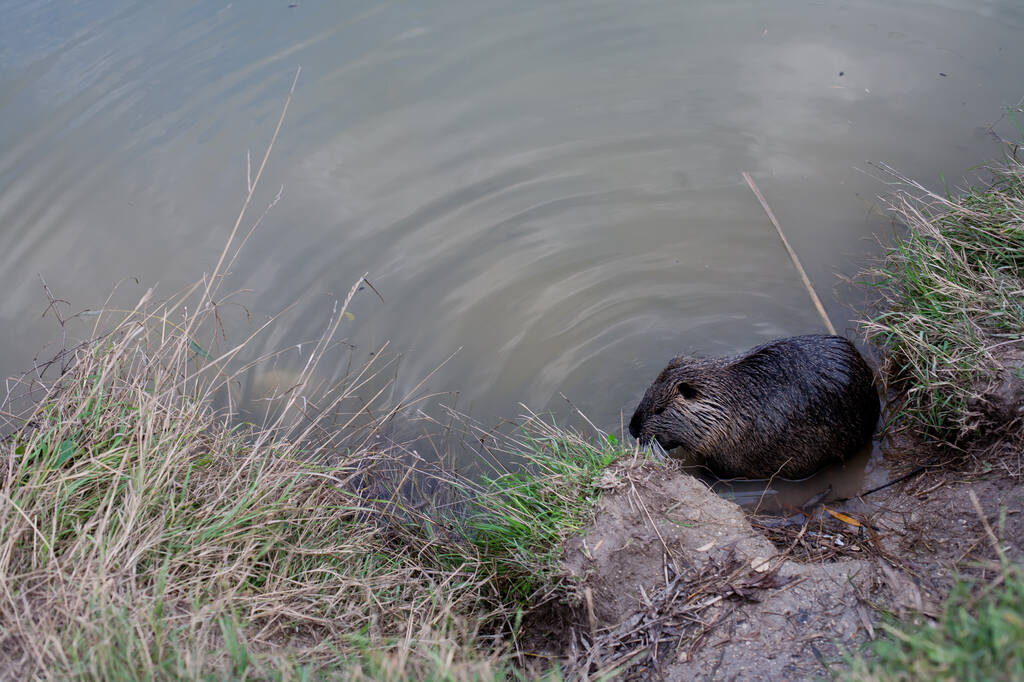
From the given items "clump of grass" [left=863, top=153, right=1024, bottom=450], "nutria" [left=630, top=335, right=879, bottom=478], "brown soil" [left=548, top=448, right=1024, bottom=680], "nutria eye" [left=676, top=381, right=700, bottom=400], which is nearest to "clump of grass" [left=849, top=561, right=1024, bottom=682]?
"brown soil" [left=548, top=448, right=1024, bottom=680]

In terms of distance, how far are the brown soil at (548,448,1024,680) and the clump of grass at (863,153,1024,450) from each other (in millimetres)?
310

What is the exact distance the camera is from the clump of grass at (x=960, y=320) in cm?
305

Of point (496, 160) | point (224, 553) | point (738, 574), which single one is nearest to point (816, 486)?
point (738, 574)

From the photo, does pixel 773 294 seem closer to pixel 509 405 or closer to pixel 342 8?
pixel 509 405

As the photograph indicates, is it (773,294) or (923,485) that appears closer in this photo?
(923,485)

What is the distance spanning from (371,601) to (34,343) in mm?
3145

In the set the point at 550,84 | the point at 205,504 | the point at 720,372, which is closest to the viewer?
the point at 205,504

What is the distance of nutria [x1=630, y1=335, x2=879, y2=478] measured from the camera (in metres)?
3.51

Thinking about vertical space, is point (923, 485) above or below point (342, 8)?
below

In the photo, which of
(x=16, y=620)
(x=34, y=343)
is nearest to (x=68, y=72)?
(x=34, y=343)

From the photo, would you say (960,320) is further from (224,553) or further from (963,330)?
(224,553)

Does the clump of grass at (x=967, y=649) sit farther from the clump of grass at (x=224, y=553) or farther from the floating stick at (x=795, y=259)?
the floating stick at (x=795, y=259)

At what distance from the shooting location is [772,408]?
3.59 meters

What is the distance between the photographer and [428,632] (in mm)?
2416
